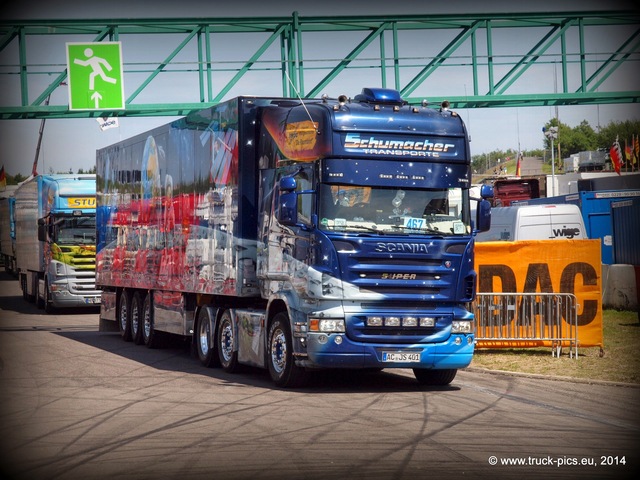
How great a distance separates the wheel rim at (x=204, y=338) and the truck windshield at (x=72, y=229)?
607 inches

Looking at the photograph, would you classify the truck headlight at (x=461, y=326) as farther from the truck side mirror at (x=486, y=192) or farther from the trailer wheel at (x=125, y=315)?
the trailer wheel at (x=125, y=315)

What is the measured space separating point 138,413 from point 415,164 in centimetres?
475

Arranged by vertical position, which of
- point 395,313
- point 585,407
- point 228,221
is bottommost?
point 585,407

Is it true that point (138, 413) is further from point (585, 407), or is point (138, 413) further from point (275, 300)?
point (585, 407)

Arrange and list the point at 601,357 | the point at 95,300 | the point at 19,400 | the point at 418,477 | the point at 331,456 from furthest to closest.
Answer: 1. the point at 95,300
2. the point at 601,357
3. the point at 19,400
4. the point at 331,456
5. the point at 418,477

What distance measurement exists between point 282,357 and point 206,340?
11.6 ft

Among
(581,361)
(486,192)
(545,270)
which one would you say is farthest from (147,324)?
(486,192)

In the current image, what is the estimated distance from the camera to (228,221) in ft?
52.3

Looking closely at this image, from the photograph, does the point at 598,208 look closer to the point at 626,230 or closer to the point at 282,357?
the point at 626,230

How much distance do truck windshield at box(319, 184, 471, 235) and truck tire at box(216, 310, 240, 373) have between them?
11.3 feet

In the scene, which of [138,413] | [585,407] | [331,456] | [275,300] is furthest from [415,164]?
[331,456]

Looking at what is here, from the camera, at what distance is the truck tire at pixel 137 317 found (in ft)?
72.8

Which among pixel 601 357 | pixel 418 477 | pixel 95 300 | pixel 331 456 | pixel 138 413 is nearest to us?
pixel 418 477

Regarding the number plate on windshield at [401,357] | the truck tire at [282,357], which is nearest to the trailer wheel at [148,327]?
the truck tire at [282,357]
